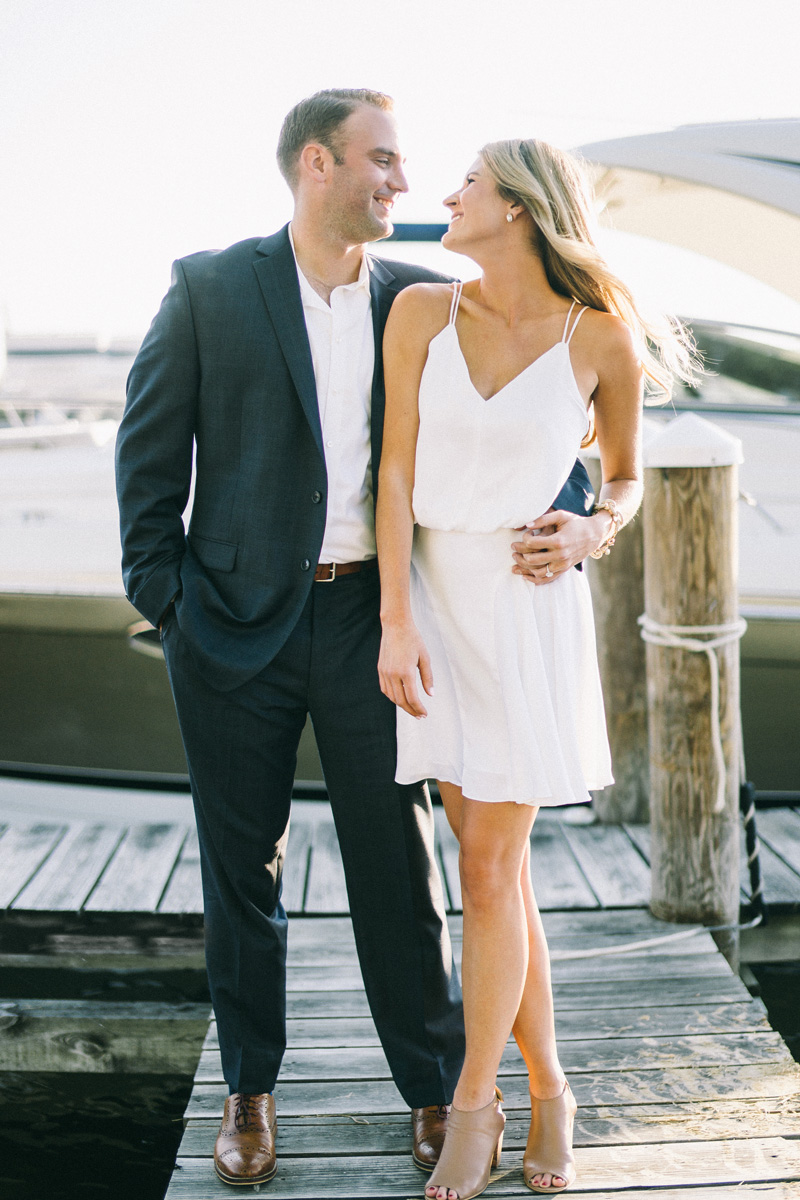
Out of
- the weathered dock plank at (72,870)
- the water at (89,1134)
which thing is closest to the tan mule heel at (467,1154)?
the water at (89,1134)

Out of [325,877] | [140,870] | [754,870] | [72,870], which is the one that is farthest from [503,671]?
[72,870]

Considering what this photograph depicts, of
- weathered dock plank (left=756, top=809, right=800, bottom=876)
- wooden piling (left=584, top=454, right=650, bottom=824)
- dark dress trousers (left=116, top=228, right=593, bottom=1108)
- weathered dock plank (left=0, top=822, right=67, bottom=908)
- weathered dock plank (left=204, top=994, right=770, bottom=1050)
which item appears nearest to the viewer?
dark dress trousers (left=116, top=228, right=593, bottom=1108)

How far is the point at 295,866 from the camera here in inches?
123

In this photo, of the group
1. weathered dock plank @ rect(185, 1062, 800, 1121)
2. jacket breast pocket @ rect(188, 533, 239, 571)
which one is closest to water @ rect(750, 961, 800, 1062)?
weathered dock plank @ rect(185, 1062, 800, 1121)

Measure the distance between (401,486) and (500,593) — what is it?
9.3 inches

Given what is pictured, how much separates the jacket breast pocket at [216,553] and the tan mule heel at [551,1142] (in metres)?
1.09

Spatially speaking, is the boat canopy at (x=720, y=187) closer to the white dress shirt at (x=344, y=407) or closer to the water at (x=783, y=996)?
the white dress shirt at (x=344, y=407)

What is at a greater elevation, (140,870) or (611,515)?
(611,515)

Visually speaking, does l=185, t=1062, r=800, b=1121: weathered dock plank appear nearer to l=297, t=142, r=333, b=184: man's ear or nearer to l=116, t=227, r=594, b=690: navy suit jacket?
l=116, t=227, r=594, b=690: navy suit jacket

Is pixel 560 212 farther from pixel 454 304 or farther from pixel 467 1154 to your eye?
pixel 467 1154

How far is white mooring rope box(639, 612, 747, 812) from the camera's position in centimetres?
257

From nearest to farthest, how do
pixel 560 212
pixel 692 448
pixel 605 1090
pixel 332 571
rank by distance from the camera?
1. pixel 560 212
2. pixel 332 571
3. pixel 605 1090
4. pixel 692 448

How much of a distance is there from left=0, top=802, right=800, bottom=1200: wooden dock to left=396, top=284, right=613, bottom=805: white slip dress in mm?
769

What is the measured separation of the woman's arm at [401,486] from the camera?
162 centimetres
